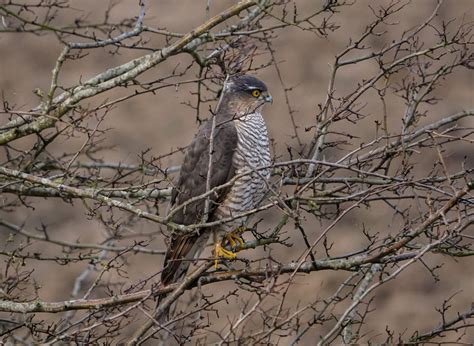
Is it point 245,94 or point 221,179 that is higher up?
point 245,94

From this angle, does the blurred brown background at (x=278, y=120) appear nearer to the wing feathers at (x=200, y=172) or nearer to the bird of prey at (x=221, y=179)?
the bird of prey at (x=221, y=179)

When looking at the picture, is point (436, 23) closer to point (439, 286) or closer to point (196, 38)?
point (439, 286)

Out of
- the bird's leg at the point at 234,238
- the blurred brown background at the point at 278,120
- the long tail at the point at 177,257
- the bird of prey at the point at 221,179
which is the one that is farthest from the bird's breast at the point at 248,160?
the blurred brown background at the point at 278,120

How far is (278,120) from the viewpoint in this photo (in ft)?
48.9

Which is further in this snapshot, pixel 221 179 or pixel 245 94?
pixel 245 94

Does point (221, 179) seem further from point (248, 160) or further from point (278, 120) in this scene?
point (278, 120)

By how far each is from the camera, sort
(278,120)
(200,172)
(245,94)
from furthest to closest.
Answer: (278,120) → (245,94) → (200,172)

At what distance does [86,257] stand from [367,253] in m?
1.80

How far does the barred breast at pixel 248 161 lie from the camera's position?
6.86 m

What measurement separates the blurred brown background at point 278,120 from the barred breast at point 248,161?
5.39m

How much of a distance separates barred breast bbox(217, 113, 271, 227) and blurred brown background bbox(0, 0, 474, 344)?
5.39m

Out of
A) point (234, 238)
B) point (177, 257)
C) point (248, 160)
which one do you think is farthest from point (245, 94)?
point (177, 257)

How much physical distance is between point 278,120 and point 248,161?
8003mm

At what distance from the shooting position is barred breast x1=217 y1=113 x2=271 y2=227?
22.5 ft
